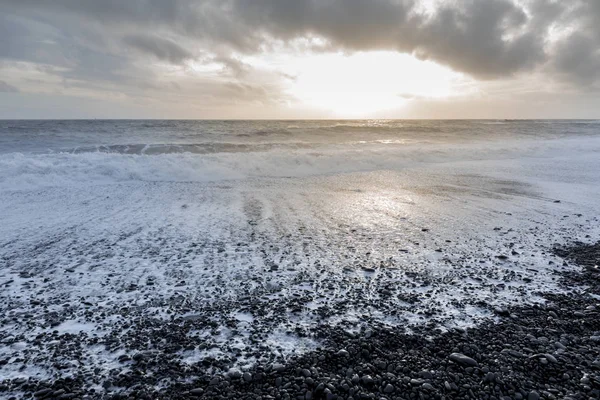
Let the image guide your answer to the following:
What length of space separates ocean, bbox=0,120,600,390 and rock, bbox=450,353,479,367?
0.53 metres

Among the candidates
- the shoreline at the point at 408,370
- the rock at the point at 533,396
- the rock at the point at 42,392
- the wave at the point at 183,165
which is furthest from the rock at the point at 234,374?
the wave at the point at 183,165

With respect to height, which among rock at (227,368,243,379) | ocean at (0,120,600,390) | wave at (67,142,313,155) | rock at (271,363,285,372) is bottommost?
rock at (227,368,243,379)

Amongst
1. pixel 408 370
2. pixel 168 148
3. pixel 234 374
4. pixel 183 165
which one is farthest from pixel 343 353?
pixel 168 148

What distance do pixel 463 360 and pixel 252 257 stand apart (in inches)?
148

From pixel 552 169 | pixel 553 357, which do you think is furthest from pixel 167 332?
pixel 552 169

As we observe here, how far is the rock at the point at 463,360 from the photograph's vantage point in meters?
A: 3.37

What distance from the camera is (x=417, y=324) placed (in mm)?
4090

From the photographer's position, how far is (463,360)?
11.2ft

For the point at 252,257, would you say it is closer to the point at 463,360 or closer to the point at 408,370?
the point at 408,370

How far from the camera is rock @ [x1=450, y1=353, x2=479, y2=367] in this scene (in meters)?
3.37

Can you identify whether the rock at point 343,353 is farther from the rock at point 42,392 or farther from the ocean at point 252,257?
the rock at point 42,392

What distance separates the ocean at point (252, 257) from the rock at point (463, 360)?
53 centimetres

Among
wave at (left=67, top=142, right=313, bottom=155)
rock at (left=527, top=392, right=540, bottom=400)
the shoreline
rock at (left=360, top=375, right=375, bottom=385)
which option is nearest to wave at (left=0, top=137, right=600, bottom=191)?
wave at (left=67, top=142, right=313, bottom=155)

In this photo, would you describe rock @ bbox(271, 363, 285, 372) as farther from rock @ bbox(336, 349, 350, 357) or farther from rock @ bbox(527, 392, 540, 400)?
rock @ bbox(527, 392, 540, 400)
